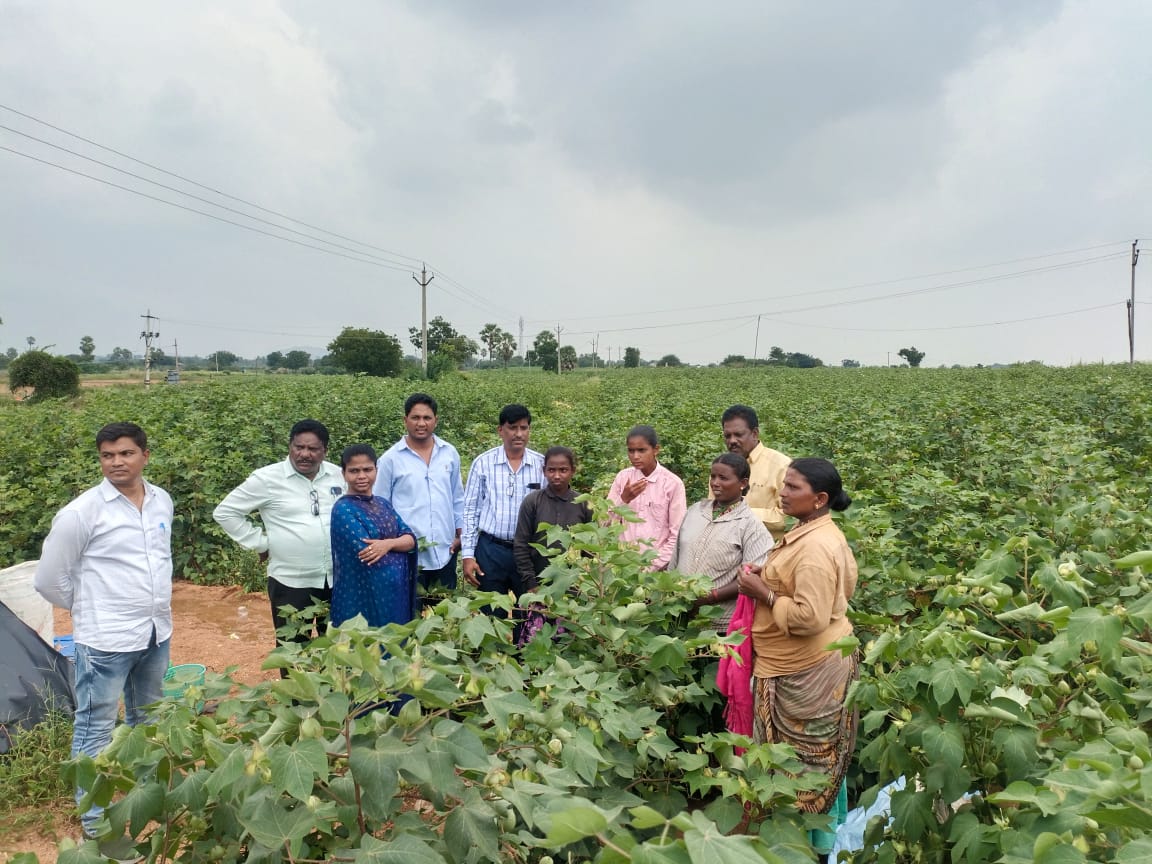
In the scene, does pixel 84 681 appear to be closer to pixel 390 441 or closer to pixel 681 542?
pixel 681 542

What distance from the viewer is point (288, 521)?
3795mm

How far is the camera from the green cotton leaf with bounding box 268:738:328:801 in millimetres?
1081

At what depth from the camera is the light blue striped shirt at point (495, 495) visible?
4.16m

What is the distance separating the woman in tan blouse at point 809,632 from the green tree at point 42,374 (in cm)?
3101

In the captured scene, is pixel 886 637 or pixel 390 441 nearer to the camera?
pixel 886 637

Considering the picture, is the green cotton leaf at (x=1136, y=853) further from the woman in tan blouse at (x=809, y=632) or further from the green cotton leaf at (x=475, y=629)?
the woman in tan blouse at (x=809, y=632)

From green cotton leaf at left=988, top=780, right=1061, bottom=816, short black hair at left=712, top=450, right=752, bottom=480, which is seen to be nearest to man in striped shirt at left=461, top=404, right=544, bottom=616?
short black hair at left=712, top=450, right=752, bottom=480

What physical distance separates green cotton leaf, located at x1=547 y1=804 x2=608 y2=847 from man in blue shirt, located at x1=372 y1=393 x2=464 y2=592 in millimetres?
3374

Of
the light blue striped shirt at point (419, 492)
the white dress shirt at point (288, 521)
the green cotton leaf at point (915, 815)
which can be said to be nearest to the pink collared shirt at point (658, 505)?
the light blue striped shirt at point (419, 492)

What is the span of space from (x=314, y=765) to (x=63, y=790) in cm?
331

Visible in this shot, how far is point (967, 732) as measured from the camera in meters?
1.58

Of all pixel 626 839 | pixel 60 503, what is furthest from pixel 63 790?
pixel 60 503

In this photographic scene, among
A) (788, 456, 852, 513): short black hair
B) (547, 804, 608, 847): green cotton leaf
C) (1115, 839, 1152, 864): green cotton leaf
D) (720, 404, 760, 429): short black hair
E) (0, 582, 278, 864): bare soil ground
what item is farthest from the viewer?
(0, 582, 278, 864): bare soil ground

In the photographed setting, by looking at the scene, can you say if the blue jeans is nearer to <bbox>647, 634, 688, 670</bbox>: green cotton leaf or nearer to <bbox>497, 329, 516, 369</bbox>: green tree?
A: <bbox>647, 634, 688, 670</bbox>: green cotton leaf
